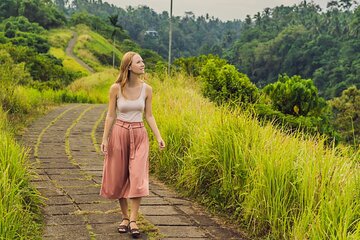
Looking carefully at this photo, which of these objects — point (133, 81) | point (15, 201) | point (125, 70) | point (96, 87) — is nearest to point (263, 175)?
point (133, 81)

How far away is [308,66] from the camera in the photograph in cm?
7512

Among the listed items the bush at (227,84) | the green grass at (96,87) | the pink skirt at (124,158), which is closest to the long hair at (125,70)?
the pink skirt at (124,158)

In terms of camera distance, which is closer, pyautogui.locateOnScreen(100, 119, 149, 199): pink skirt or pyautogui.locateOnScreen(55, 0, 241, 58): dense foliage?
pyautogui.locateOnScreen(100, 119, 149, 199): pink skirt

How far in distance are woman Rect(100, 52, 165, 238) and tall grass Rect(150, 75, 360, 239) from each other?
1033 mm

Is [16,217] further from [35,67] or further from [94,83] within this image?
[35,67]

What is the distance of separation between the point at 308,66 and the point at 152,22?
243 feet

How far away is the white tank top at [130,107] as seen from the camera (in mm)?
4480

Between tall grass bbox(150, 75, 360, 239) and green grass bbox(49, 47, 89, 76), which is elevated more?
green grass bbox(49, 47, 89, 76)

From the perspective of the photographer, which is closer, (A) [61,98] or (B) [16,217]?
(B) [16,217]

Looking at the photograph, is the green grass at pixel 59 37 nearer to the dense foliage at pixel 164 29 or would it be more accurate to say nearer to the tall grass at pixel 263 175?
the dense foliage at pixel 164 29

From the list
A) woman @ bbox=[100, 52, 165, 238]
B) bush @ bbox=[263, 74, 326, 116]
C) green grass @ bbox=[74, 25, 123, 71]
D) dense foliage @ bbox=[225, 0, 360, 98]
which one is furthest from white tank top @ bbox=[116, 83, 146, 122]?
dense foliage @ bbox=[225, 0, 360, 98]

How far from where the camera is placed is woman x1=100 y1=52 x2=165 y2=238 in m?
4.47

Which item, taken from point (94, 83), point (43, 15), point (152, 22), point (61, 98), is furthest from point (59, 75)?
point (152, 22)

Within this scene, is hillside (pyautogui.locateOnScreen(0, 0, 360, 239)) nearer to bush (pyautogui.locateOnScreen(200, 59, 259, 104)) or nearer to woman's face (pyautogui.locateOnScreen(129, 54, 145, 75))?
woman's face (pyautogui.locateOnScreen(129, 54, 145, 75))
